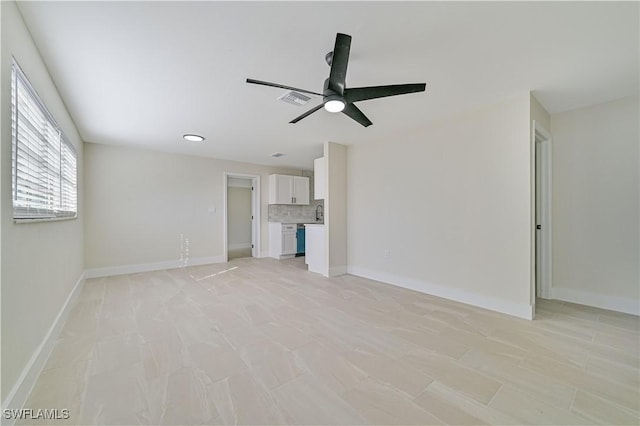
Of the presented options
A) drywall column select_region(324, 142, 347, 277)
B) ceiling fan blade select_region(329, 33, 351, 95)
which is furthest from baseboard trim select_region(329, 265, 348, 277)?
ceiling fan blade select_region(329, 33, 351, 95)

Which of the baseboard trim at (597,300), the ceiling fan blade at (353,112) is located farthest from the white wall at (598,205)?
the ceiling fan blade at (353,112)

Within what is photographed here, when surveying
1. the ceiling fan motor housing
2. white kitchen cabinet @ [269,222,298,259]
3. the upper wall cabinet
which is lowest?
white kitchen cabinet @ [269,222,298,259]

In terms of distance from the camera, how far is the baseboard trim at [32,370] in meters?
1.34

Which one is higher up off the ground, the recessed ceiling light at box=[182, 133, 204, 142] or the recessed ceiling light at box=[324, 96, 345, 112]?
the recessed ceiling light at box=[182, 133, 204, 142]

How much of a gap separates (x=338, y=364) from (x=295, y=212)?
532 cm

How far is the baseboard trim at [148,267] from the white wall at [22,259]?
7.16ft

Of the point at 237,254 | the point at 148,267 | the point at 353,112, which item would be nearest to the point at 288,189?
the point at 237,254

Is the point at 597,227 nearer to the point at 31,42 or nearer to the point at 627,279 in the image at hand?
the point at 627,279

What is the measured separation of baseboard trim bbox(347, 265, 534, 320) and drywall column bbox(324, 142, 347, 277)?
432 millimetres

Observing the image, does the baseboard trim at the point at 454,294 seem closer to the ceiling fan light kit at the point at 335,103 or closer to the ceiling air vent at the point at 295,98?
the ceiling fan light kit at the point at 335,103

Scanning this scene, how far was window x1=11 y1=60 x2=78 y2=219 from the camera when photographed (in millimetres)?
1515

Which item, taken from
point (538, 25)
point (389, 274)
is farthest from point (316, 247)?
point (538, 25)

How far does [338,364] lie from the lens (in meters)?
1.81

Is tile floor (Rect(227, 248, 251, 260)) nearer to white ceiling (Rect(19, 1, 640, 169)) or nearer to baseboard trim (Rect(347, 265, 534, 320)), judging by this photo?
baseboard trim (Rect(347, 265, 534, 320))
